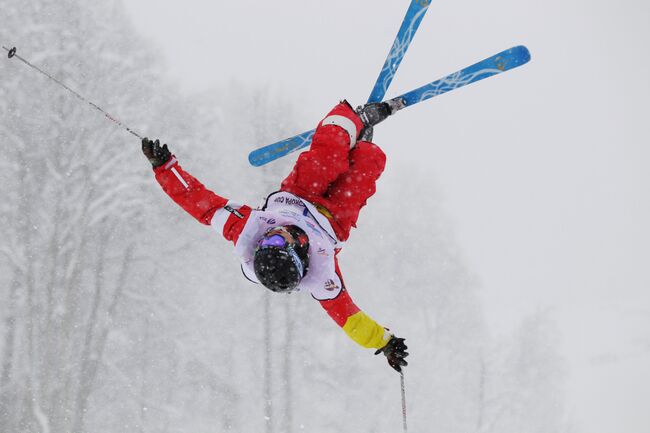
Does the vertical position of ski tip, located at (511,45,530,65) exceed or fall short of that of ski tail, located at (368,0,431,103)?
it falls short

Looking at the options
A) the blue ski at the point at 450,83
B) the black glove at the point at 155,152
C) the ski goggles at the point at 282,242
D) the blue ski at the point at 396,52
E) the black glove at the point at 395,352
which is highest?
the blue ski at the point at 396,52

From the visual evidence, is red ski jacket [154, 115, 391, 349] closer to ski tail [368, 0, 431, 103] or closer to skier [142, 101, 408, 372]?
skier [142, 101, 408, 372]

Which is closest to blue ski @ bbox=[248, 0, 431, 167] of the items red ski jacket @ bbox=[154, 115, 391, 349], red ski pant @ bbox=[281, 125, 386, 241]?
red ski pant @ bbox=[281, 125, 386, 241]

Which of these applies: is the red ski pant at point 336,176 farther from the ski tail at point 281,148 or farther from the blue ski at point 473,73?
the ski tail at point 281,148

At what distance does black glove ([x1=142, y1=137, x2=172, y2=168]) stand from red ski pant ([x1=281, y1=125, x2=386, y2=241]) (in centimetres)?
92

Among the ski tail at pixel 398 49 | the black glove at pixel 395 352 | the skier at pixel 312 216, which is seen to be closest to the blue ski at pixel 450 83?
the ski tail at pixel 398 49

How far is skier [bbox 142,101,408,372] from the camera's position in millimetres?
3865

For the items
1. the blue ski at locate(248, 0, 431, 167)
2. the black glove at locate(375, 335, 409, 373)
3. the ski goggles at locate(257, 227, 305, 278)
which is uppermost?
the blue ski at locate(248, 0, 431, 167)

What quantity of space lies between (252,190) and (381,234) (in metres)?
5.41

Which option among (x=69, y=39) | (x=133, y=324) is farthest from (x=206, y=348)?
(x=69, y=39)

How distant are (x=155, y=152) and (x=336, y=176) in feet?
4.39

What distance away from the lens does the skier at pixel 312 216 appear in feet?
12.7

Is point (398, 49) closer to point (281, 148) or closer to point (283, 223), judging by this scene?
point (281, 148)

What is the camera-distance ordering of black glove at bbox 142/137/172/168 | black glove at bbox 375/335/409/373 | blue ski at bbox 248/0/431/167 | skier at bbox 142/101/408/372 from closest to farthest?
1. skier at bbox 142/101/408/372
2. black glove at bbox 375/335/409/373
3. black glove at bbox 142/137/172/168
4. blue ski at bbox 248/0/431/167
